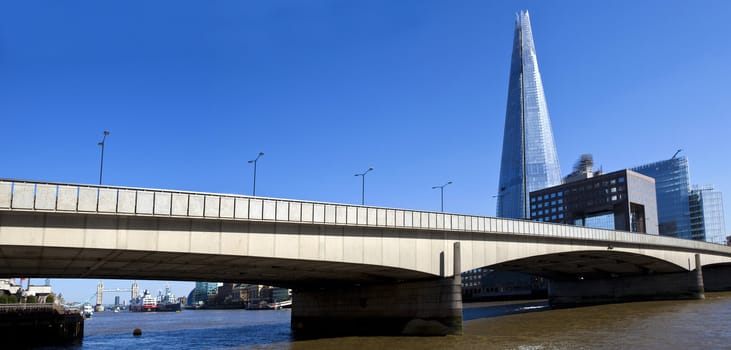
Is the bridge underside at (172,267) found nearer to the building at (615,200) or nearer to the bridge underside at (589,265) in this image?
the bridge underside at (589,265)

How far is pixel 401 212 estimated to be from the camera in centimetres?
4269

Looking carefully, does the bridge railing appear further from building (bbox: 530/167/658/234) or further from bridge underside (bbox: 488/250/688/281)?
building (bbox: 530/167/658/234)

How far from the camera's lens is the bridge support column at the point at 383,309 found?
4291cm

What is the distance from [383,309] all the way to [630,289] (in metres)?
52.6

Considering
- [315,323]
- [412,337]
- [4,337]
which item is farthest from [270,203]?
[4,337]

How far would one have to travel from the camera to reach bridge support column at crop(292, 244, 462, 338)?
4291 cm

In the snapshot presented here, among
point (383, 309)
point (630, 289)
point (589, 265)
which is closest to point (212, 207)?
point (383, 309)

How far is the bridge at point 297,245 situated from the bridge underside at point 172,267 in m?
0.11

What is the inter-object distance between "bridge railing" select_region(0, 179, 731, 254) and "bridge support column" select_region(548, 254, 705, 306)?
148 ft

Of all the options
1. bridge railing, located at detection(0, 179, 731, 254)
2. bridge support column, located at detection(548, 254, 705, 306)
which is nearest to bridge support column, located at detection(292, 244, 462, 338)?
bridge railing, located at detection(0, 179, 731, 254)

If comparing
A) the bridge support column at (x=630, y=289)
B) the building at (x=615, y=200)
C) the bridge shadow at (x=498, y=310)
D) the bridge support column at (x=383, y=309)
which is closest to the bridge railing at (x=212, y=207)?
the bridge support column at (x=383, y=309)

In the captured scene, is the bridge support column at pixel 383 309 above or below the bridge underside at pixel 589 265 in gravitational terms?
Result: below

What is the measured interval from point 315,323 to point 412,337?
72.9ft

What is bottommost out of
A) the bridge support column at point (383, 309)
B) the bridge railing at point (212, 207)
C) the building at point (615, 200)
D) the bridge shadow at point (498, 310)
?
the bridge shadow at point (498, 310)
